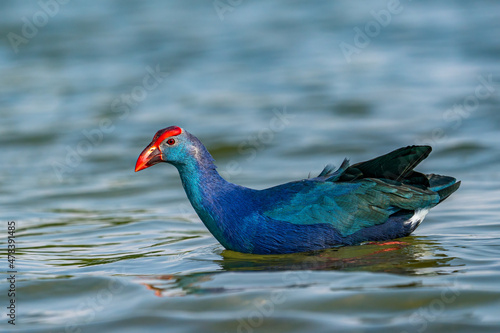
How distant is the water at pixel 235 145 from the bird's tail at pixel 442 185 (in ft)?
1.31

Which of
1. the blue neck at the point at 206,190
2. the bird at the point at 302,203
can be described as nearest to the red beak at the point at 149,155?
the bird at the point at 302,203

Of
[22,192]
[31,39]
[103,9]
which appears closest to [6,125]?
[22,192]

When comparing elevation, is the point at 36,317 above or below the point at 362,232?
below

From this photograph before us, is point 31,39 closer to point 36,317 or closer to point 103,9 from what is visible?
point 103,9

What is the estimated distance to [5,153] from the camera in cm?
1199

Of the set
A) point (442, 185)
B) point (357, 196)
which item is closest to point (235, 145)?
point (442, 185)

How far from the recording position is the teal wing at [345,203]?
20.5 feet

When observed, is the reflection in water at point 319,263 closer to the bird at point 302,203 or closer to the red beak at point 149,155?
the bird at point 302,203

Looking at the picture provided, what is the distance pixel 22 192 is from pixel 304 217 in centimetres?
502

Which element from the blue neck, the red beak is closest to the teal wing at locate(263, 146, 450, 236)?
the blue neck

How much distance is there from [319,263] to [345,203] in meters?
0.60

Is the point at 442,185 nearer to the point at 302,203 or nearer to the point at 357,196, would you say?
the point at 357,196

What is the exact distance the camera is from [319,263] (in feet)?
19.7

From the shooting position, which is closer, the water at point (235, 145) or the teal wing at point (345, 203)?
the water at point (235, 145)
